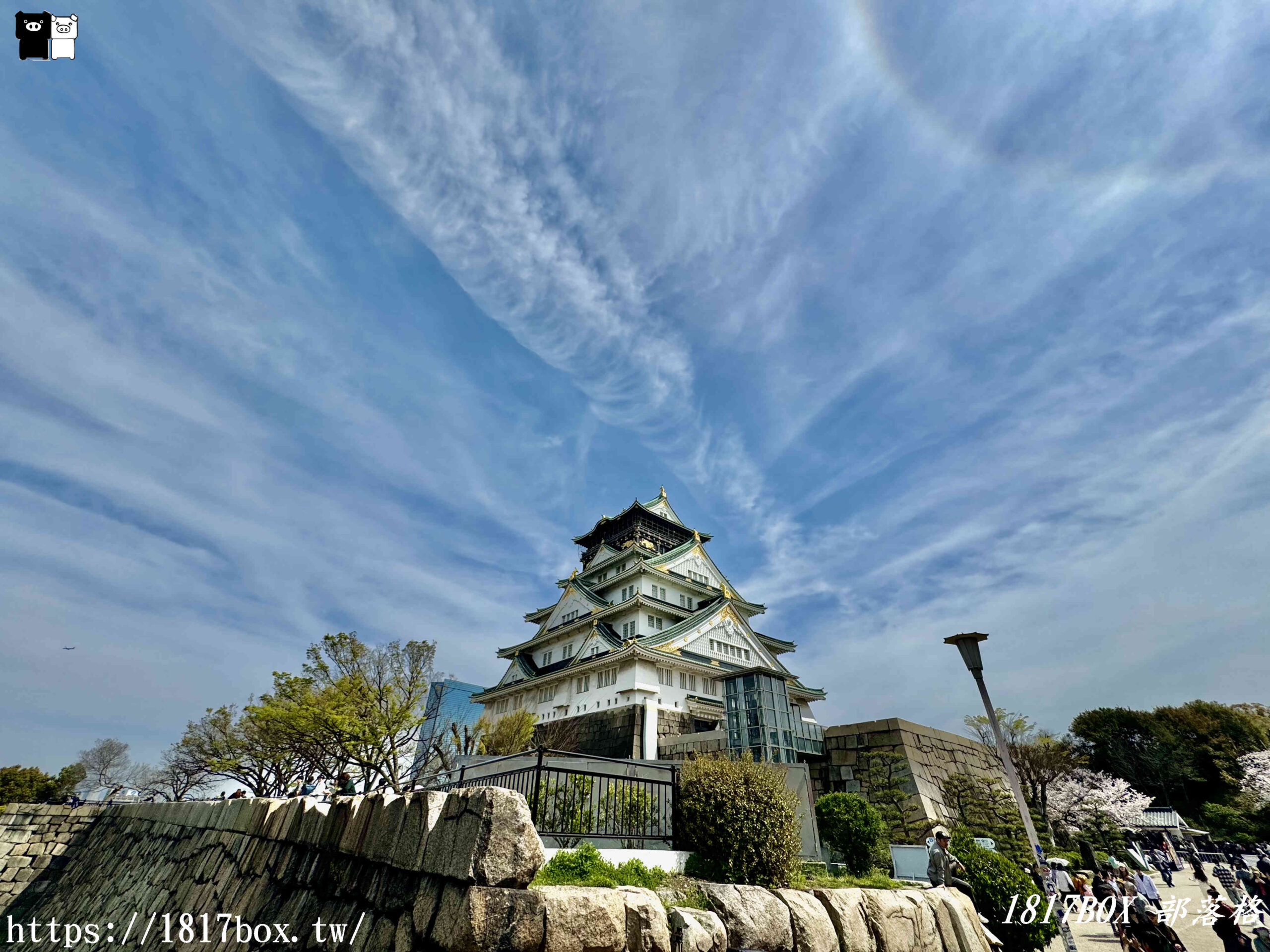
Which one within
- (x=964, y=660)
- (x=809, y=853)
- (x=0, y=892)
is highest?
(x=964, y=660)

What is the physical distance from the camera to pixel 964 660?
407 inches

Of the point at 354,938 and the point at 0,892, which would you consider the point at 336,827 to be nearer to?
the point at 354,938

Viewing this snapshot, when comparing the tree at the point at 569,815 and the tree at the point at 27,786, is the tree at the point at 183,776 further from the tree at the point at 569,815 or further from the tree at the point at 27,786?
the tree at the point at 569,815

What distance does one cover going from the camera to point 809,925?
5.96 meters

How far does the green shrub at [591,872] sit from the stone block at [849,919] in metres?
1.99

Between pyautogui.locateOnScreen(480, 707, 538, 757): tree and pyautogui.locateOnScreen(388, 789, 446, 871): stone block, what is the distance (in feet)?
59.9

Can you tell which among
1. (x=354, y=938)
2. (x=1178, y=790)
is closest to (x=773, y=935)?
(x=354, y=938)

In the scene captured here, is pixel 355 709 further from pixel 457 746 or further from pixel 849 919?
pixel 849 919

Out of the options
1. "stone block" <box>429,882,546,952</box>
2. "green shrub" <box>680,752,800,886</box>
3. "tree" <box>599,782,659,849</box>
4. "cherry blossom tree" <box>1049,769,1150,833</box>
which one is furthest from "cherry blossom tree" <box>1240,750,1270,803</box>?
"stone block" <box>429,882,546,952</box>

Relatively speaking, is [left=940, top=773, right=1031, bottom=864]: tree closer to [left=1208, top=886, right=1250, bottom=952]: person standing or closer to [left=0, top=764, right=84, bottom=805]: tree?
[left=1208, top=886, right=1250, bottom=952]: person standing

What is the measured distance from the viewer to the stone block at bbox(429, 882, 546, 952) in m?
3.70

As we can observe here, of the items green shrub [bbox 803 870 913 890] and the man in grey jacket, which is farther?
the man in grey jacket

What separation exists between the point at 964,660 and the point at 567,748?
61.8ft

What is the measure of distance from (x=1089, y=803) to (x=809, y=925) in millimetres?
34354
